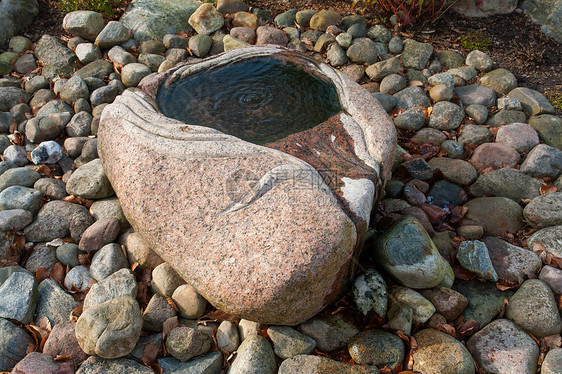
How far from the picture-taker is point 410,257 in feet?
8.82

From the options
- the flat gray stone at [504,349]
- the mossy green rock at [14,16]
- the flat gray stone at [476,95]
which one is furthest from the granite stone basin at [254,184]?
the mossy green rock at [14,16]

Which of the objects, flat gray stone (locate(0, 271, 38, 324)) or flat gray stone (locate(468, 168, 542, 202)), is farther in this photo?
flat gray stone (locate(468, 168, 542, 202))

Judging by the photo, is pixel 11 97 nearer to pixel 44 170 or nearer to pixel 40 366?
pixel 44 170

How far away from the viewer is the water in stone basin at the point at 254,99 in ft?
10.4

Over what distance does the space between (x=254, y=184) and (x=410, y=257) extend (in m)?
1.14

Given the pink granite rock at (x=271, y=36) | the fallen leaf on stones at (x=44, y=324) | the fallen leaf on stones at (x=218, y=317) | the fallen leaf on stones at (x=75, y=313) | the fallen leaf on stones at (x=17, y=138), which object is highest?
the pink granite rock at (x=271, y=36)

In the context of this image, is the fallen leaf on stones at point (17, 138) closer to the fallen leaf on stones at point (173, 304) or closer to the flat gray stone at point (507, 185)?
the fallen leaf on stones at point (173, 304)

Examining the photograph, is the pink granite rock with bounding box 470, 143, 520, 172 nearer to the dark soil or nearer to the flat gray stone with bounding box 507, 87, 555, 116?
the flat gray stone with bounding box 507, 87, 555, 116

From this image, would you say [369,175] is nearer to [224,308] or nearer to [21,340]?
[224,308]

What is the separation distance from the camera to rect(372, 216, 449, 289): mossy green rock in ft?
8.75

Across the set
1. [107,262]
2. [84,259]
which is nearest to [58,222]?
[84,259]

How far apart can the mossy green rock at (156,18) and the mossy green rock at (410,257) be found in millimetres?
4002

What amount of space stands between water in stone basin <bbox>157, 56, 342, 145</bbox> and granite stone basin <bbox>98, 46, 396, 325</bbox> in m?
0.02

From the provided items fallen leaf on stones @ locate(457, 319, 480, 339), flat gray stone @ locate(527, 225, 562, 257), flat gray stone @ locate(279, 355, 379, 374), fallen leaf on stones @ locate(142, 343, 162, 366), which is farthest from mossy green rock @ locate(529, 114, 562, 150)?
fallen leaf on stones @ locate(142, 343, 162, 366)
